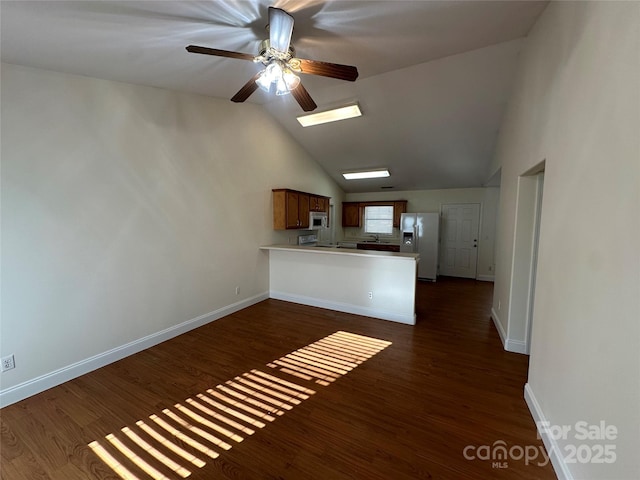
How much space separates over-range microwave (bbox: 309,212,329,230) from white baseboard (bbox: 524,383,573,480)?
13.6 ft

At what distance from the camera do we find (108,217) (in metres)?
2.58

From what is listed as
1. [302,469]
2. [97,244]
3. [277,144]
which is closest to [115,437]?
[302,469]

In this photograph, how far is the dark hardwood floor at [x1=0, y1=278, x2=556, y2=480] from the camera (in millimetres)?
1580

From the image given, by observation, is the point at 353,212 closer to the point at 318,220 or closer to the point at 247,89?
the point at 318,220

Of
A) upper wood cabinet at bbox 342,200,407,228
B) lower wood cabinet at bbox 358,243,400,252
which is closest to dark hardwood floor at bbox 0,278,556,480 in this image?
lower wood cabinet at bbox 358,243,400,252

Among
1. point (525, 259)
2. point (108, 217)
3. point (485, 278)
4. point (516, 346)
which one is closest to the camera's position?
point (108, 217)

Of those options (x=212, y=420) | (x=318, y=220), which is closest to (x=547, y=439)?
(x=212, y=420)

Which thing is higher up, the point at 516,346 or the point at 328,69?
the point at 328,69

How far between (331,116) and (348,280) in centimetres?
277

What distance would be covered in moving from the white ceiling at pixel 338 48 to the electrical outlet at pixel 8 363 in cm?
233

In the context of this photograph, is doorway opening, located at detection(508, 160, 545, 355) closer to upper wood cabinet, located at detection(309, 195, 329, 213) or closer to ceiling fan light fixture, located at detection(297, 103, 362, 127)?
ceiling fan light fixture, located at detection(297, 103, 362, 127)

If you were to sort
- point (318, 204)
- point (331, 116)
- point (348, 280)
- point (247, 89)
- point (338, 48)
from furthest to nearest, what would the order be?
point (318, 204) → point (331, 116) → point (348, 280) → point (338, 48) → point (247, 89)

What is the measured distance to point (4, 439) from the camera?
5.79 ft

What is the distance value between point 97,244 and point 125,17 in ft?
6.41
